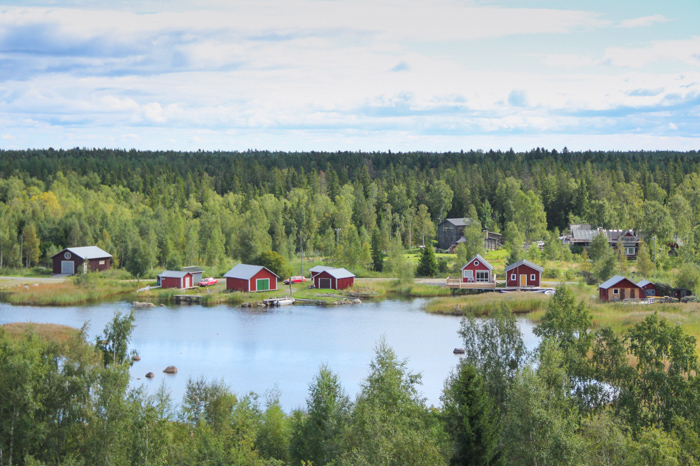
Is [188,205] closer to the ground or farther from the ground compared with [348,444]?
farther from the ground

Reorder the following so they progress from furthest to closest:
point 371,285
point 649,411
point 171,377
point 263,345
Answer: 1. point 371,285
2. point 263,345
3. point 171,377
4. point 649,411

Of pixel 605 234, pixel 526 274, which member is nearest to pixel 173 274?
pixel 526 274

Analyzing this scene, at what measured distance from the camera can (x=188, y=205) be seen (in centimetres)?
8056

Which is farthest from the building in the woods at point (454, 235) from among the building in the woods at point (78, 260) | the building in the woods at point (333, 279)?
the building in the woods at point (78, 260)

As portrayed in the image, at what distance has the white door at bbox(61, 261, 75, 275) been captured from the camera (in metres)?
57.8

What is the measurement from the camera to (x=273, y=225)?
70.4 meters

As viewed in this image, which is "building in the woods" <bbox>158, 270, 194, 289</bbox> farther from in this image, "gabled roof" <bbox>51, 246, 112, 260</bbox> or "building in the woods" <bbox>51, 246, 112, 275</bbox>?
"gabled roof" <bbox>51, 246, 112, 260</bbox>

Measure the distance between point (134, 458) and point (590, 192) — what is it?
75.5m

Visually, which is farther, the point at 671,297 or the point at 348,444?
the point at 671,297

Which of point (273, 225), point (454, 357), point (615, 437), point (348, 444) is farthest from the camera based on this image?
point (273, 225)

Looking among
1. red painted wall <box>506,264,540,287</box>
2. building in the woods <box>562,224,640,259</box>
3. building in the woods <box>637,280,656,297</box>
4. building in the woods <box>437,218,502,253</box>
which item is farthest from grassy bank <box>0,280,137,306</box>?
building in the woods <box>562,224,640,259</box>

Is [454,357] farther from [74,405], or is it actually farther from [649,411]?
[74,405]

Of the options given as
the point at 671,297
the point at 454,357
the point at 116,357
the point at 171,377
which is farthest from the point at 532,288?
the point at 116,357

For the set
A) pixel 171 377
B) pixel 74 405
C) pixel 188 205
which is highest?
pixel 188 205
